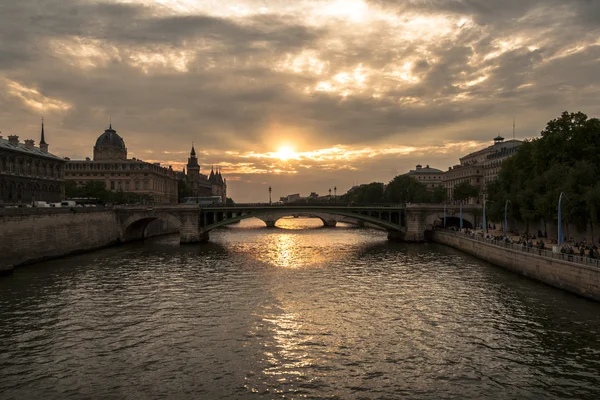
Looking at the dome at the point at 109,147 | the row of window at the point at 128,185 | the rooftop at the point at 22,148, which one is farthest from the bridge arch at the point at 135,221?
the dome at the point at 109,147

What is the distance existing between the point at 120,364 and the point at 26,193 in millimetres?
63668

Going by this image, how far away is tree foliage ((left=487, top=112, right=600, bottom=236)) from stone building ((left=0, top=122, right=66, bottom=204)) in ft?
230

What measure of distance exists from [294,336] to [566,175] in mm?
38971

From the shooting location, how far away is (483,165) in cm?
14662

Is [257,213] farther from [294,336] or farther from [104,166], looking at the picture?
[104,166]

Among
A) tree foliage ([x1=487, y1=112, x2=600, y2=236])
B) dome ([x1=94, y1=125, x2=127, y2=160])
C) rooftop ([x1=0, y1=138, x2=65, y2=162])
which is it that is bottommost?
tree foliage ([x1=487, y1=112, x2=600, y2=236])

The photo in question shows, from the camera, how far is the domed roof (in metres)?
155

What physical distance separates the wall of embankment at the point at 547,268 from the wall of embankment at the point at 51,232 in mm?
46718

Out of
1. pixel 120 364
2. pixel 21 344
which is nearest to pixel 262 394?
pixel 120 364

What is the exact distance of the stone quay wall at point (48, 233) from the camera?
155 ft

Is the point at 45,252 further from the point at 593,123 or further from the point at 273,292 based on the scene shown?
the point at 593,123

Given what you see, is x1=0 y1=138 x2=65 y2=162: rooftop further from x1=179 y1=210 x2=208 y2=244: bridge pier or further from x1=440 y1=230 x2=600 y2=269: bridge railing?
x1=440 y1=230 x2=600 y2=269: bridge railing

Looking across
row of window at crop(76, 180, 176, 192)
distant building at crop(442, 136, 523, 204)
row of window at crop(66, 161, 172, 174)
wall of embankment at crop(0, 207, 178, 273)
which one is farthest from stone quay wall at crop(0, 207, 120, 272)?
distant building at crop(442, 136, 523, 204)

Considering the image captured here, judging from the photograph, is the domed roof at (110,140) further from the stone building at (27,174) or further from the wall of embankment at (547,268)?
the wall of embankment at (547,268)
